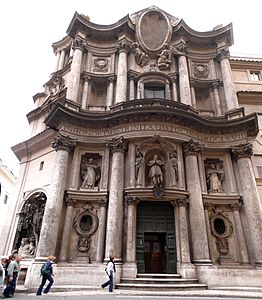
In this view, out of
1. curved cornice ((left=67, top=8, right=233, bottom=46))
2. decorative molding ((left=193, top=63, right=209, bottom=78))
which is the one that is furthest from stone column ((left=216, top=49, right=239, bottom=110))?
curved cornice ((left=67, top=8, right=233, bottom=46))

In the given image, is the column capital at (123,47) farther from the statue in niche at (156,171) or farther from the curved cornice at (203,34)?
the statue in niche at (156,171)

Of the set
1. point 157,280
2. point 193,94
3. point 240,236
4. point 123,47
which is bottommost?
point 157,280

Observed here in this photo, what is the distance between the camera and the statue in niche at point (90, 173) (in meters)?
14.0

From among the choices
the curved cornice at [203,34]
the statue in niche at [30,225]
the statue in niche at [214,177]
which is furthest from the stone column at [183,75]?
the statue in niche at [30,225]

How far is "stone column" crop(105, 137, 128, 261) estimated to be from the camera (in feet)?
39.0

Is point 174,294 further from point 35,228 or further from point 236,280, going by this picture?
point 35,228

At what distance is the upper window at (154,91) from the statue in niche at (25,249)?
1214cm

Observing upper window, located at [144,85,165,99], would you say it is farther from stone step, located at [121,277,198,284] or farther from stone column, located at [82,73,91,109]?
stone step, located at [121,277,198,284]

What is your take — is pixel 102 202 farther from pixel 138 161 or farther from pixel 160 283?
pixel 160 283

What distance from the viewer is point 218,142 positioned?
1546cm

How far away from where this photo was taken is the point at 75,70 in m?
17.0

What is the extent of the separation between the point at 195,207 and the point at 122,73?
32.8 ft

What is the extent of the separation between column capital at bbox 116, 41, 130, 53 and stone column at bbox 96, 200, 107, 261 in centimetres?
1114

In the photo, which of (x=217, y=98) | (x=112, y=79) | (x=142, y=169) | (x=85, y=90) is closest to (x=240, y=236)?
(x=142, y=169)
